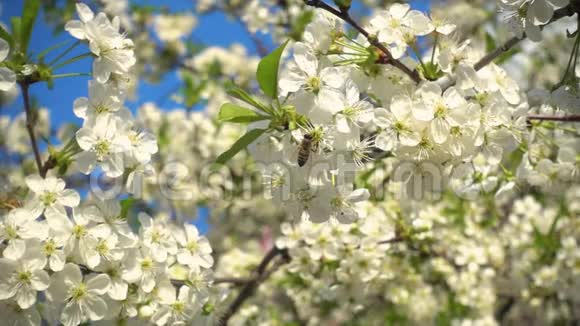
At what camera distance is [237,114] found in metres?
1.50

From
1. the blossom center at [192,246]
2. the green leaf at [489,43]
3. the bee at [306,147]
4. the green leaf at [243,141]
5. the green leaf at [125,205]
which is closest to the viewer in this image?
the bee at [306,147]

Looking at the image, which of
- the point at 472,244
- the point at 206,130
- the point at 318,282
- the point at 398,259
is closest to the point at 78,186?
the point at 206,130

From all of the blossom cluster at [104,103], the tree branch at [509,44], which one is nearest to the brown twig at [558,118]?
the tree branch at [509,44]

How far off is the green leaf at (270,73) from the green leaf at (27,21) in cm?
79

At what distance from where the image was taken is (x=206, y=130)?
4.20m

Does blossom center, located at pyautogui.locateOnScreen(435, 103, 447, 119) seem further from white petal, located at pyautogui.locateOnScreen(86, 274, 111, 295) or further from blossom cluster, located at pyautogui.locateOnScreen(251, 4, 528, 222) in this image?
white petal, located at pyautogui.locateOnScreen(86, 274, 111, 295)

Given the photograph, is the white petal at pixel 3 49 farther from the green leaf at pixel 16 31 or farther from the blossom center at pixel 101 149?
the blossom center at pixel 101 149

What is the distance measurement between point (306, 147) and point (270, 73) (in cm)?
24

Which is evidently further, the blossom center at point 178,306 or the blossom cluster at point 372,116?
the blossom center at point 178,306

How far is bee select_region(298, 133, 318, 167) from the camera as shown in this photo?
1402 mm

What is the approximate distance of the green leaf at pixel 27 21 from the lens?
5.36 ft

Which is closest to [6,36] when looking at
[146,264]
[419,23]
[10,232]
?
[10,232]

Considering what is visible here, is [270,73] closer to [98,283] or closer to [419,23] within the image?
[419,23]

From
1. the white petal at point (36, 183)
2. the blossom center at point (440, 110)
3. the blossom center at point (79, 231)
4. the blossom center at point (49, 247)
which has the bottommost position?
the blossom center at point (49, 247)
